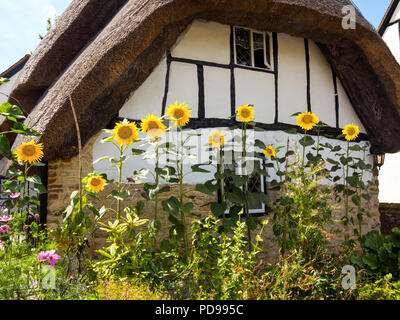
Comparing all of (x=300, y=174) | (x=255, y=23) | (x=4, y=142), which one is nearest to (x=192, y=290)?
(x=300, y=174)

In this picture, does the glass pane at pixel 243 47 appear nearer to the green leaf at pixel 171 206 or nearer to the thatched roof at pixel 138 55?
the thatched roof at pixel 138 55

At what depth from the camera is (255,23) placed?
13.1 ft

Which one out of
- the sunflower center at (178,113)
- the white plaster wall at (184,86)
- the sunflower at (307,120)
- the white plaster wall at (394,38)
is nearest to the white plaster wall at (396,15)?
the white plaster wall at (394,38)

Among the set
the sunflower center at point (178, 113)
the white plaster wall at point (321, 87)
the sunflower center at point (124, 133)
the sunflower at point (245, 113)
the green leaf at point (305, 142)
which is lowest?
the sunflower center at point (124, 133)

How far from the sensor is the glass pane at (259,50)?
14.7ft

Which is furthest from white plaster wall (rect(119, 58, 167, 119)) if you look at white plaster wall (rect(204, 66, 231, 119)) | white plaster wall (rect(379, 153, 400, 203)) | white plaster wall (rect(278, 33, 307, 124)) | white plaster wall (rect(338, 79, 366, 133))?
white plaster wall (rect(379, 153, 400, 203))

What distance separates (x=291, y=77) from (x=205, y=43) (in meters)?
1.42

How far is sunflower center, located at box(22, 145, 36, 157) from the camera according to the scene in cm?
261

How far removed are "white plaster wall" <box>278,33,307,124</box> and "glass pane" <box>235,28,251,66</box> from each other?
0.48 m

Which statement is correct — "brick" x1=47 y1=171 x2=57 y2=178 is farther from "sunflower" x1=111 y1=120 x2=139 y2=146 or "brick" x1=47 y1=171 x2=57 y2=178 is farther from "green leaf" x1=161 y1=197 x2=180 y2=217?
"green leaf" x1=161 y1=197 x2=180 y2=217

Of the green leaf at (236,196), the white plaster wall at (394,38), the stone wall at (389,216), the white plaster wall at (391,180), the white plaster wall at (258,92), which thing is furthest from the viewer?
the white plaster wall at (394,38)

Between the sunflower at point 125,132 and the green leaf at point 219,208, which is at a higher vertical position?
the sunflower at point 125,132
